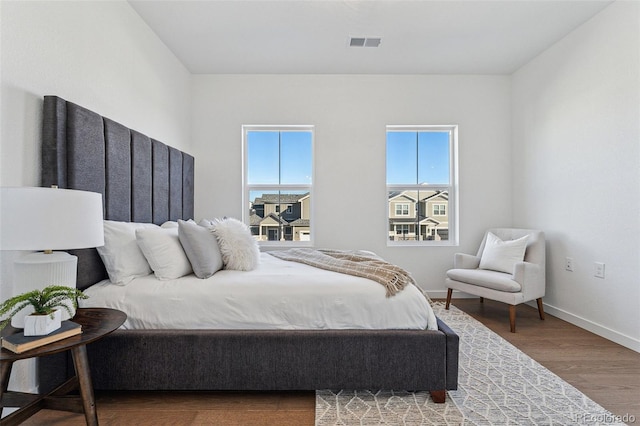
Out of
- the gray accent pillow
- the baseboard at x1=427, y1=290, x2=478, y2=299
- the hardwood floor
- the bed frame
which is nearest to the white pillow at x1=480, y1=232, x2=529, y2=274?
the baseboard at x1=427, y1=290, x2=478, y2=299

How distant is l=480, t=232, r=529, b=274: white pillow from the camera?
3.34 metres

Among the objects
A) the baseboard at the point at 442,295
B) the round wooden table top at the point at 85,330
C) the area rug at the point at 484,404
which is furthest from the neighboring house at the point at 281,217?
the round wooden table top at the point at 85,330

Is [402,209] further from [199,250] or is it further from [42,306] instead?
[42,306]

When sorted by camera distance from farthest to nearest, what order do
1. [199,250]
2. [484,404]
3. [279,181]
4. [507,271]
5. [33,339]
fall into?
[279,181]
[507,271]
[199,250]
[484,404]
[33,339]

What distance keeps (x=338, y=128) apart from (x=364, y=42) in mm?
1044

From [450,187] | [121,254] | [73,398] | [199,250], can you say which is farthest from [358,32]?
[73,398]

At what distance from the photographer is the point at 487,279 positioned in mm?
3217

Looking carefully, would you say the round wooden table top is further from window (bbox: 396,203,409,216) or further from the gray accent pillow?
window (bbox: 396,203,409,216)

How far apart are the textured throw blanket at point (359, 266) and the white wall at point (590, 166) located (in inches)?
76.7

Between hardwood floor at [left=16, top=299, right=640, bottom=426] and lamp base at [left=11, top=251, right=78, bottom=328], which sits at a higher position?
lamp base at [left=11, top=251, right=78, bottom=328]

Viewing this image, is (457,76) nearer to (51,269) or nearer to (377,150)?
(377,150)

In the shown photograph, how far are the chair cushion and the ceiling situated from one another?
2.29 m

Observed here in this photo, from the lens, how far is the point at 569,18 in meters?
2.94

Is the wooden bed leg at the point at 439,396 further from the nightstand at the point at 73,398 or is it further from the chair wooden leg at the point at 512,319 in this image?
the nightstand at the point at 73,398
